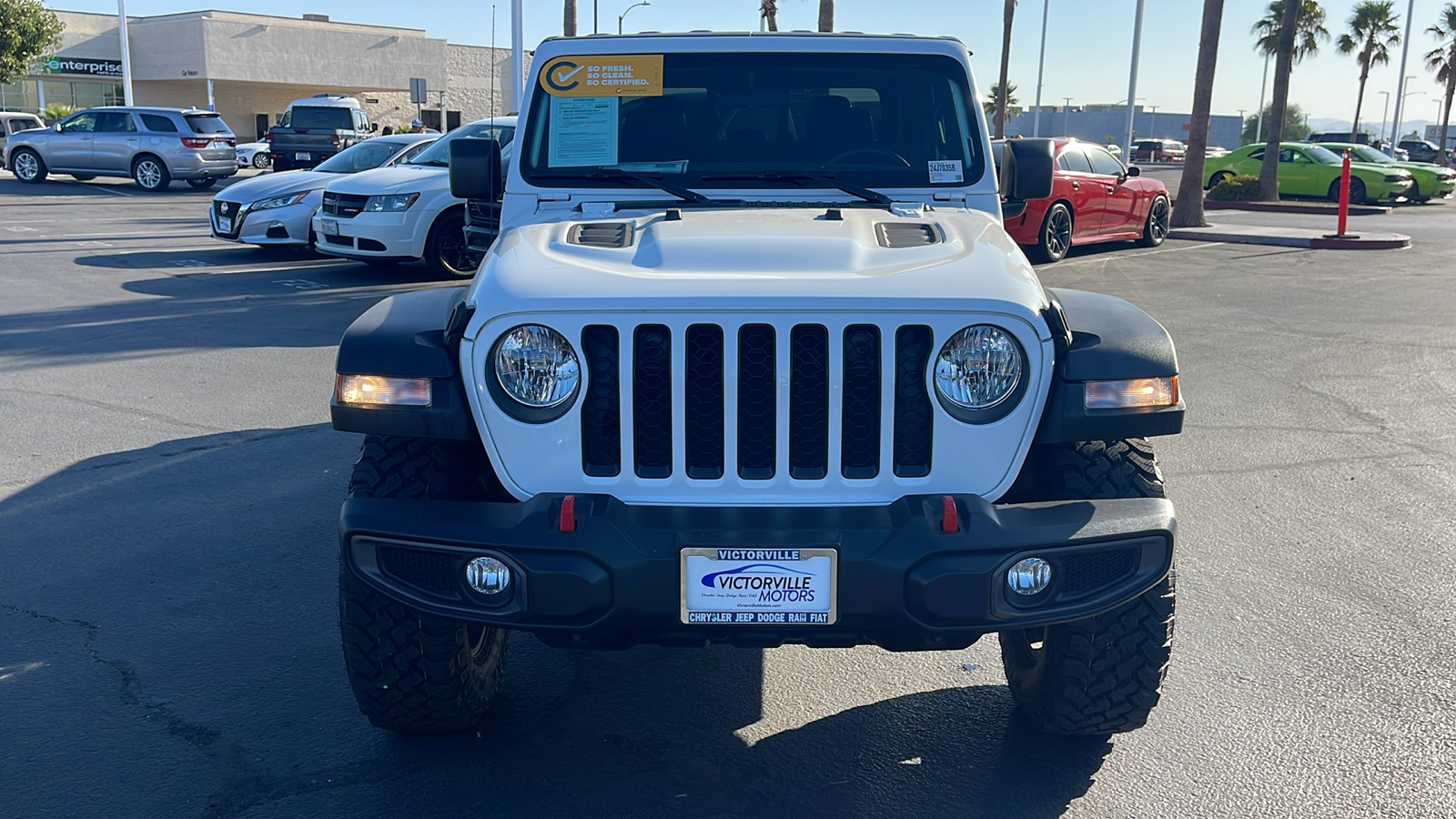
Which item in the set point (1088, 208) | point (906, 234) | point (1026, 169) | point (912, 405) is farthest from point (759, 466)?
point (1088, 208)

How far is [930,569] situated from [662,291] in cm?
85

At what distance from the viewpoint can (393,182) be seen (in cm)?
1237

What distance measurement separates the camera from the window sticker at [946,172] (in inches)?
166

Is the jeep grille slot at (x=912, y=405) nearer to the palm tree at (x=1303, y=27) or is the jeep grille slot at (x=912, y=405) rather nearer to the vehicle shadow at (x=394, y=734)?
the vehicle shadow at (x=394, y=734)

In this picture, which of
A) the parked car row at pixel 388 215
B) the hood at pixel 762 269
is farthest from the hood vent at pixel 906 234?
the parked car row at pixel 388 215

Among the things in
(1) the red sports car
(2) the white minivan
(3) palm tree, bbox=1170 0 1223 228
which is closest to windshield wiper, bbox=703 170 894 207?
(2) the white minivan

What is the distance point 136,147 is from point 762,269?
2645 cm

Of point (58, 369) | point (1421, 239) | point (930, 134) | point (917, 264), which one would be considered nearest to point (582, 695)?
point (917, 264)

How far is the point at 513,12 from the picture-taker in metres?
20.3

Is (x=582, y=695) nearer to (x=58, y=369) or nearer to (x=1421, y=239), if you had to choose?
(x=58, y=369)

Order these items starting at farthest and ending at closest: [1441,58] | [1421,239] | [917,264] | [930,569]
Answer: [1441,58] < [1421,239] < [917,264] < [930,569]

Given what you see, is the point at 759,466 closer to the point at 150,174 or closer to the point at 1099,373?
the point at 1099,373

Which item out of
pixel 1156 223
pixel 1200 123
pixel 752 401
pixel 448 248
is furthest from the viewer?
pixel 1200 123

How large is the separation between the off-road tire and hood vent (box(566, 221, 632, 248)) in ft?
38.5
